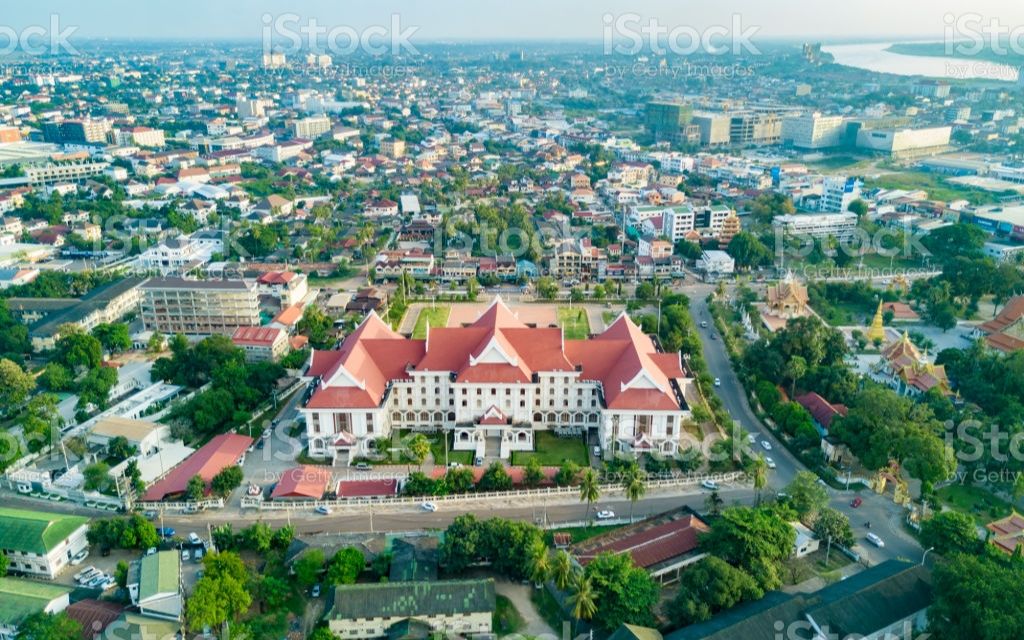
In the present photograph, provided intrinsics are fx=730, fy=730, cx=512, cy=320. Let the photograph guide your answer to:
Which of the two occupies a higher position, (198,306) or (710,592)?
(198,306)

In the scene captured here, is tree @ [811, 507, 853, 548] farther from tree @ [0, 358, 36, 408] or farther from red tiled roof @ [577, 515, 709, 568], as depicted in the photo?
tree @ [0, 358, 36, 408]

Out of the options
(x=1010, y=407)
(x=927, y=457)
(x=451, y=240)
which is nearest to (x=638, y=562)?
(x=927, y=457)

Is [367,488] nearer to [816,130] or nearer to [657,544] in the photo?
[657,544]

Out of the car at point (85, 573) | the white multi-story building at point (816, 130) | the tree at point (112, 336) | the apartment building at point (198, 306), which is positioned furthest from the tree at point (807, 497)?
the white multi-story building at point (816, 130)

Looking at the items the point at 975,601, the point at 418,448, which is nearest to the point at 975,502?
the point at 975,601

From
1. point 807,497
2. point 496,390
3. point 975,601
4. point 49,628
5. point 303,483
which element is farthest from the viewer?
point 496,390

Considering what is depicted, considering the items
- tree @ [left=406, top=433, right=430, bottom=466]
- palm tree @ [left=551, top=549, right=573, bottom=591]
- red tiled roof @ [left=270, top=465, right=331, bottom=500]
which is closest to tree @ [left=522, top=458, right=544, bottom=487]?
tree @ [left=406, top=433, right=430, bottom=466]

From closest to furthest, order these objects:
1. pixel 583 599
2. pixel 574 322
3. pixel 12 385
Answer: pixel 583 599
pixel 12 385
pixel 574 322

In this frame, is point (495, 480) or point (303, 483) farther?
point (303, 483)
